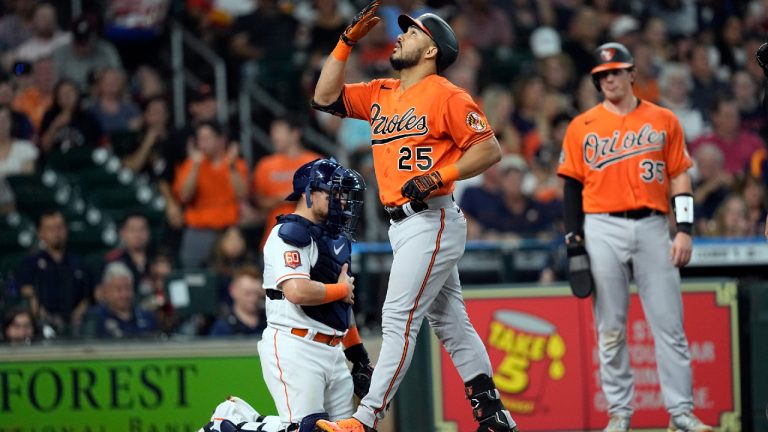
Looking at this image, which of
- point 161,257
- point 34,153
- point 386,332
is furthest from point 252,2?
point 386,332

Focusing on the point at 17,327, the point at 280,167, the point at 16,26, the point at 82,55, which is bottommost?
the point at 17,327

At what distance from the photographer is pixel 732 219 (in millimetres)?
9922

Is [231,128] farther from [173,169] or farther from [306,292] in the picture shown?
[306,292]

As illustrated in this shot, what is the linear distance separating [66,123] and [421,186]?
6.66 metres

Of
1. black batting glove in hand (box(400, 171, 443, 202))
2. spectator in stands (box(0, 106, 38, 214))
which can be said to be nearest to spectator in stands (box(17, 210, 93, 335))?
spectator in stands (box(0, 106, 38, 214))

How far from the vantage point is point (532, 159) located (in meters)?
12.3

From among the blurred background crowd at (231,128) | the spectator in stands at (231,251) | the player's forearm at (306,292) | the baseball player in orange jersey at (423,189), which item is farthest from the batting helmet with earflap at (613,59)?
the spectator in stands at (231,251)

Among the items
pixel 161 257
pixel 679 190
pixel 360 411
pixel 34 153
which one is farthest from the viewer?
pixel 34 153

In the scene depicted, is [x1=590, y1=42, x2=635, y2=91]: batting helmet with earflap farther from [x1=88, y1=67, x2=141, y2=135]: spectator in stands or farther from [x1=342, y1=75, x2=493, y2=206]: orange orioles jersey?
[x1=88, y1=67, x2=141, y2=135]: spectator in stands

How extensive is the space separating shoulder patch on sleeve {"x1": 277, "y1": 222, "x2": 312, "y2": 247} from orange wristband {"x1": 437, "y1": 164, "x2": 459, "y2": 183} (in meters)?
0.71

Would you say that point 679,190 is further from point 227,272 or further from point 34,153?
point 34,153

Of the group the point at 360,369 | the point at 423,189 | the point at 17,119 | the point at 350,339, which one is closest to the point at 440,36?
the point at 423,189

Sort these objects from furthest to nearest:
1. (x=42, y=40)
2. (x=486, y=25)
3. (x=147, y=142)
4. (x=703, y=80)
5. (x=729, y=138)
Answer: (x=486, y=25), (x=703, y=80), (x=42, y=40), (x=729, y=138), (x=147, y=142)

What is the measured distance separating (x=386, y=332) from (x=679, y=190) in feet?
6.68
